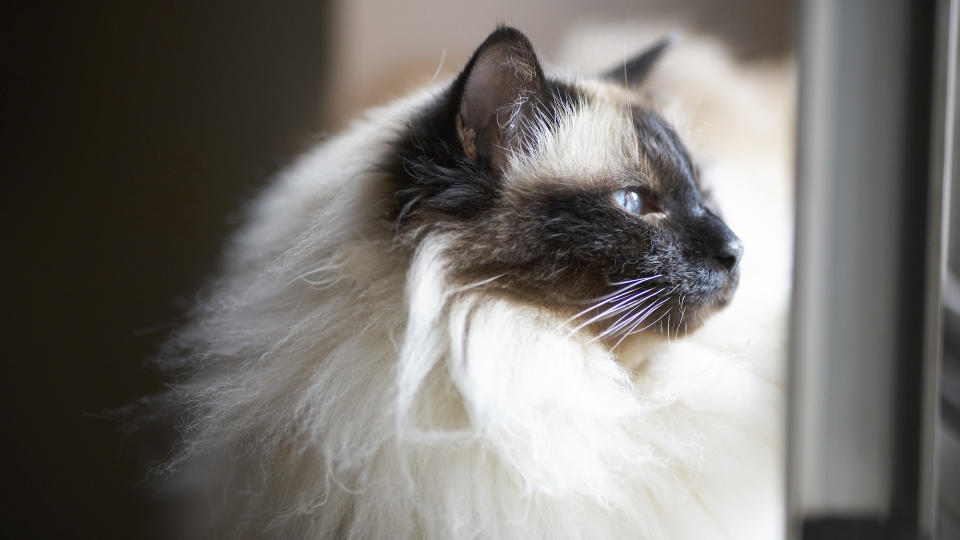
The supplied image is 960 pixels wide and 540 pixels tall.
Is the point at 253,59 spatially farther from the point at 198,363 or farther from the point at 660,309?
the point at 660,309

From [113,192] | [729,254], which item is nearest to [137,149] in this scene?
[113,192]

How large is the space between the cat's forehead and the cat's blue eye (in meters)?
0.02

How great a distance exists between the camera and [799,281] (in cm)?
43

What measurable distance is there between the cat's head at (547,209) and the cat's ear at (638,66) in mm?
254

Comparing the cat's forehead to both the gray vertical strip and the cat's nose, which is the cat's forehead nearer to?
the cat's nose

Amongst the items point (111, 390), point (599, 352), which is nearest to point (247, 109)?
point (111, 390)

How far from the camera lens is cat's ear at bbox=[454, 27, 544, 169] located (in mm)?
696

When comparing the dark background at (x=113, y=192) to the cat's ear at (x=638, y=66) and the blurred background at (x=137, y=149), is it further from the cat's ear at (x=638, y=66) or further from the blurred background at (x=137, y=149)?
the cat's ear at (x=638, y=66)

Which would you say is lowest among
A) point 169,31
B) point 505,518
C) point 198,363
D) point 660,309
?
point 505,518

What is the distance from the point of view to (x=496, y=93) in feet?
2.43

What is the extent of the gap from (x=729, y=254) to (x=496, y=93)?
347 millimetres

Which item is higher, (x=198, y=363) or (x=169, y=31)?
(x=169, y=31)

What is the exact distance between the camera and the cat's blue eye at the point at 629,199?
0.79 metres

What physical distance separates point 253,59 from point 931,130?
117 centimetres
